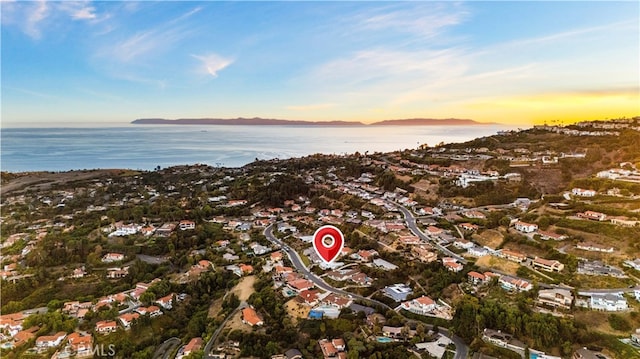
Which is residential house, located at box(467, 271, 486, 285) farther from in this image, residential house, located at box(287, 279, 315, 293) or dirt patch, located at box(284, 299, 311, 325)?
dirt patch, located at box(284, 299, 311, 325)

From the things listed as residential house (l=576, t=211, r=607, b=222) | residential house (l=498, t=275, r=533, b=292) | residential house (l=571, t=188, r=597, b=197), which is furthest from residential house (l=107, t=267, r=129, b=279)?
residential house (l=571, t=188, r=597, b=197)

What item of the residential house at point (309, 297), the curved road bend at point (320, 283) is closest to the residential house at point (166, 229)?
the curved road bend at point (320, 283)

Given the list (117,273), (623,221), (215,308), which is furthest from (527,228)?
(117,273)

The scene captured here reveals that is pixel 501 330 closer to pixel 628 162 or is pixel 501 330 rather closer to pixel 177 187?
pixel 628 162

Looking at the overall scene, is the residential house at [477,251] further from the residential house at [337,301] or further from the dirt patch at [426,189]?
the dirt patch at [426,189]

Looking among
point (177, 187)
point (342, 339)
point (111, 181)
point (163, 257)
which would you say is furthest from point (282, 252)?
point (111, 181)

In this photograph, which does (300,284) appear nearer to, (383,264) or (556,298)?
(383,264)
